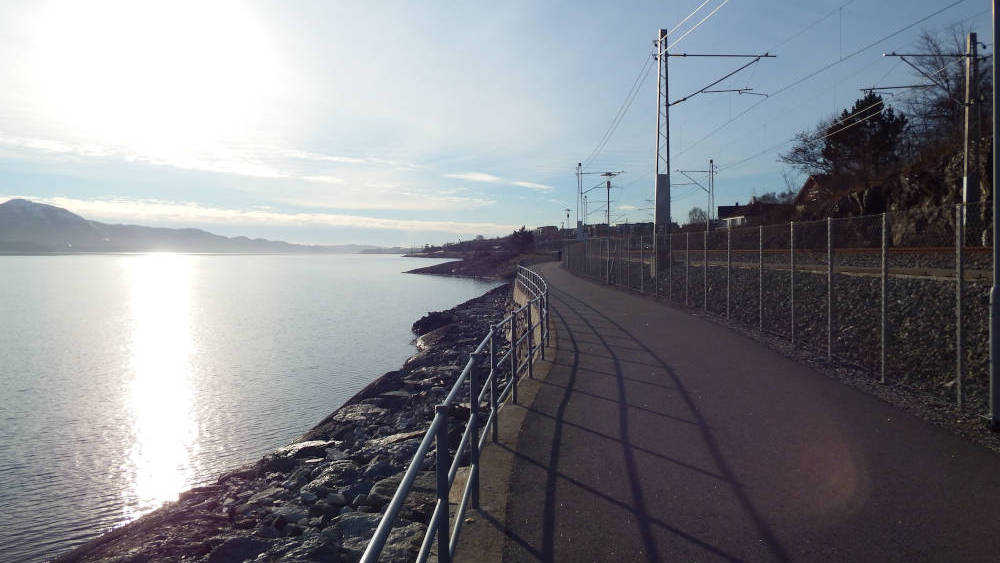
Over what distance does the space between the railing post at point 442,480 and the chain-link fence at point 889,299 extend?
6.43 metres

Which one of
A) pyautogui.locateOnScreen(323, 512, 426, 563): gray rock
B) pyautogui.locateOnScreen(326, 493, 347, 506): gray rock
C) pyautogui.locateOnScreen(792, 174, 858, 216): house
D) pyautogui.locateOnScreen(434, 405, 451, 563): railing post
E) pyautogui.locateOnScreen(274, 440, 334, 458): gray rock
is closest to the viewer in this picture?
pyautogui.locateOnScreen(434, 405, 451, 563): railing post

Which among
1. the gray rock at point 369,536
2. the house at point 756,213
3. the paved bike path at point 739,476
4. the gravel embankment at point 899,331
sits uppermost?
the house at point 756,213

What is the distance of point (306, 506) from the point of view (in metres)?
7.83

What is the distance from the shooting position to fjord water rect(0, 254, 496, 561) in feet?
34.1

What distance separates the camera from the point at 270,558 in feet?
21.3

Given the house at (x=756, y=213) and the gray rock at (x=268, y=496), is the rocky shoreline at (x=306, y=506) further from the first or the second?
the house at (x=756, y=213)

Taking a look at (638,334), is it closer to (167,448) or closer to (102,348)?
(167,448)

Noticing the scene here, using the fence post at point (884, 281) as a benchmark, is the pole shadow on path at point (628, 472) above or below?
below

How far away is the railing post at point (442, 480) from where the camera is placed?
3.54 metres

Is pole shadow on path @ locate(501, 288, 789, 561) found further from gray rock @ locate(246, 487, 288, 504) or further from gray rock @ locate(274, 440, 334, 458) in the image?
gray rock @ locate(274, 440, 334, 458)

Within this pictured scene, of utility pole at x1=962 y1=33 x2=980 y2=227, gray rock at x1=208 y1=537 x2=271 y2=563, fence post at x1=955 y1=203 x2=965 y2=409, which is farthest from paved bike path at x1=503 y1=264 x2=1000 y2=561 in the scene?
utility pole at x1=962 y1=33 x2=980 y2=227

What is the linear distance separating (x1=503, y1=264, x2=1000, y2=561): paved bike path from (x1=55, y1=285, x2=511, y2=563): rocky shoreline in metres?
1.35

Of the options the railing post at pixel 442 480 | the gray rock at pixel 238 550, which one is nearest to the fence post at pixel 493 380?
the gray rock at pixel 238 550

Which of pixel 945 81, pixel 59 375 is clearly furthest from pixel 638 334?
pixel 945 81
